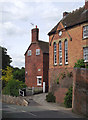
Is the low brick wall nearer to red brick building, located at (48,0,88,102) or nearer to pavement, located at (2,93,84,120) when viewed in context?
pavement, located at (2,93,84,120)

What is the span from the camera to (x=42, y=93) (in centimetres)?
3528

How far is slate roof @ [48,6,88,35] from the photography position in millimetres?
25737

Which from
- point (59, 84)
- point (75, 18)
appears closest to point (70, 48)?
point (75, 18)

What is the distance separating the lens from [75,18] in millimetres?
27688

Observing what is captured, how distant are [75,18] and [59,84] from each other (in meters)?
10.1

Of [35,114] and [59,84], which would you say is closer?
[35,114]

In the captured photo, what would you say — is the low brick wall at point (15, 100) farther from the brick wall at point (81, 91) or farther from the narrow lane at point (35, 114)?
the brick wall at point (81, 91)

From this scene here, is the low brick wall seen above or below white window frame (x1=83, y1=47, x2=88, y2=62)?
below

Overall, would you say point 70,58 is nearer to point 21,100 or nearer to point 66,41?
point 66,41

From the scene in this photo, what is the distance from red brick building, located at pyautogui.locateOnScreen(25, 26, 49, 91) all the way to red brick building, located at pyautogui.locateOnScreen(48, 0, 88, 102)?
7.58m

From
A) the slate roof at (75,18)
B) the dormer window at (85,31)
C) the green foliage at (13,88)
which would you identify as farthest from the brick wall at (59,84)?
the green foliage at (13,88)

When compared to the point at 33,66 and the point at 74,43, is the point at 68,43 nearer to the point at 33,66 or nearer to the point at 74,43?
the point at 74,43

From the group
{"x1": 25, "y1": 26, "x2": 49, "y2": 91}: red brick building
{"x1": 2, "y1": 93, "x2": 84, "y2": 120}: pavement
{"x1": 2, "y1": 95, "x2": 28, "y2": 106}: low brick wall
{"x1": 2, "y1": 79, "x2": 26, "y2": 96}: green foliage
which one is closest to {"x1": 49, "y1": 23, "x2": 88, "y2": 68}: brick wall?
{"x1": 2, "y1": 93, "x2": 84, "y2": 120}: pavement

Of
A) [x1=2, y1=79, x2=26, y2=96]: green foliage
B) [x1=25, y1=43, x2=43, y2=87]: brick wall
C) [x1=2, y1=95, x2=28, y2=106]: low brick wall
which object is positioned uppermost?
[x1=25, y1=43, x2=43, y2=87]: brick wall
